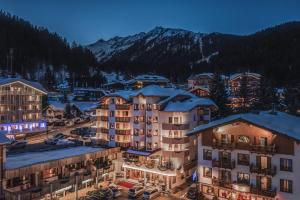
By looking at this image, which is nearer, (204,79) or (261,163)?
(261,163)

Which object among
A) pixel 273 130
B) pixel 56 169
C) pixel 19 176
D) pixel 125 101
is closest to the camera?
pixel 273 130

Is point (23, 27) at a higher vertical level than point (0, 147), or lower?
higher

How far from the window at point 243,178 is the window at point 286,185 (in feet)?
10.8

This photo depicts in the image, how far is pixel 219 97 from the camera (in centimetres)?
6003

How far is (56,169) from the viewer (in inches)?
1475

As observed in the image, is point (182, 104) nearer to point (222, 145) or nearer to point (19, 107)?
point (222, 145)

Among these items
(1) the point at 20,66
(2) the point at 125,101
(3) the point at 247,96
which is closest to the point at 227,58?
(3) the point at 247,96

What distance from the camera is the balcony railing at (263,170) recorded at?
28.5 meters

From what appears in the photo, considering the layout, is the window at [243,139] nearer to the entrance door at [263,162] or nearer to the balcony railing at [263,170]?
the entrance door at [263,162]

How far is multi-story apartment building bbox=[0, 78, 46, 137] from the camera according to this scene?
60.5 meters

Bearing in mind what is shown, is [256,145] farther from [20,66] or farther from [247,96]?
[20,66]

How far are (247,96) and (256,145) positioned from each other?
3953 centimetres

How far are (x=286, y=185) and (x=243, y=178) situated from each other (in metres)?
4.20

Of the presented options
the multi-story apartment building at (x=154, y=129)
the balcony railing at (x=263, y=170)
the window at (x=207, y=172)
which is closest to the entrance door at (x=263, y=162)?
the balcony railing at (x=263, y=170)
